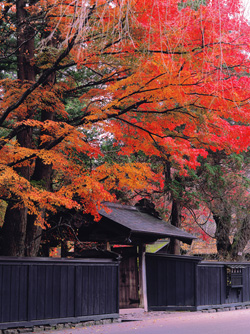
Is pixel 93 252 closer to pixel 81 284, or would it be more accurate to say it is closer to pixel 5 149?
pixel 81 284

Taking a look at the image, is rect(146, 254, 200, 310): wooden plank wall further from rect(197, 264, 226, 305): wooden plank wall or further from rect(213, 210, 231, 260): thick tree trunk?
rect(213, 210, 231, 260): thick tree trunk

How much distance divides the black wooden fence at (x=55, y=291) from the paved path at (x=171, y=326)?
62 cm

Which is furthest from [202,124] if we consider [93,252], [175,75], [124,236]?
[93,252]

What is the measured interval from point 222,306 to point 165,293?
10.1 ft

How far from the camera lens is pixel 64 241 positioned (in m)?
16.6

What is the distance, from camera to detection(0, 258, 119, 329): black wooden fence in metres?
11.4

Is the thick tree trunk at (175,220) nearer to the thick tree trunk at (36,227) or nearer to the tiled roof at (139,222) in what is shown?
the tiled roof at (139,222)

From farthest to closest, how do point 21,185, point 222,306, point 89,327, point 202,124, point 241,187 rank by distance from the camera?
point 241,187 → point 222,306 → point 202,124 → point 89,327 → point 21,185

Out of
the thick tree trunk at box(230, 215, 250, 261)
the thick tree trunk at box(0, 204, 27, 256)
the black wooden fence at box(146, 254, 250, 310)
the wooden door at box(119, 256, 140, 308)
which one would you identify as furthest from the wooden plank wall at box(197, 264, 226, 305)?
the thick tree trunk at box(0, 204, 27, 256)

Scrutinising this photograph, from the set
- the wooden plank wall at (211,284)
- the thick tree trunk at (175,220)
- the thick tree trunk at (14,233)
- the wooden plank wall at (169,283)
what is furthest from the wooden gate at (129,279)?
the thick tree trunk at (14,233)

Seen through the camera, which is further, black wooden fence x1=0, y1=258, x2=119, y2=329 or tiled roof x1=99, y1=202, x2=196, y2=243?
tiled roof x1=99, y1=202, x2=196, y2=243

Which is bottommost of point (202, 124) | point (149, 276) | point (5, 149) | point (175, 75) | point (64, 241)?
point (149, 276)

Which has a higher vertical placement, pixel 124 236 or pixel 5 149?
pixel 5 149

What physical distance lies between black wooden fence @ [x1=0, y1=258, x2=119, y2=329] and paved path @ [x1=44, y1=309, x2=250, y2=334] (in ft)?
2.02
